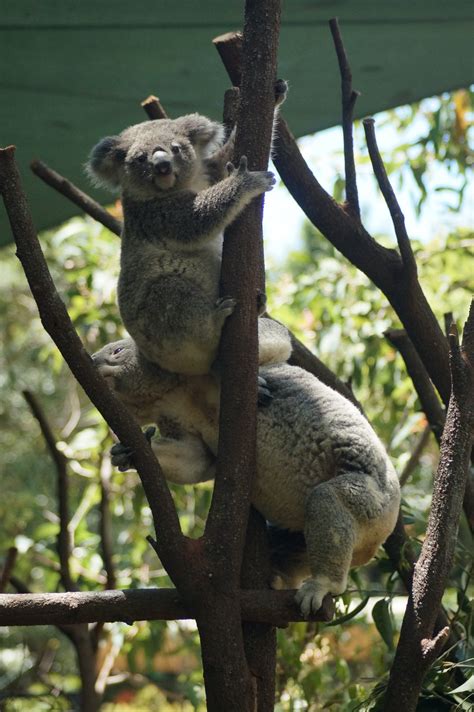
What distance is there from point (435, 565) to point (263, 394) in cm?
73

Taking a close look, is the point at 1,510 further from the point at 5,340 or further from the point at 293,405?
the point at 293,405

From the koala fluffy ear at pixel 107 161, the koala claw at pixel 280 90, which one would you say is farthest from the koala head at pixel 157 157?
the koala claw at pixel 280 90

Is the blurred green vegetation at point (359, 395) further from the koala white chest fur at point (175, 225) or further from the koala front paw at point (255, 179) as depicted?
the koala front paw at point (255, 179)

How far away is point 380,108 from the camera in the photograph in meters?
3.78

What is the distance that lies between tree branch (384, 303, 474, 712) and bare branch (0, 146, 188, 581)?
19.2 inches

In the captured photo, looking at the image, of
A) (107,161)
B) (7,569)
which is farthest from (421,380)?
(7,569)

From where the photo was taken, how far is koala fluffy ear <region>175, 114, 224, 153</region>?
2797 millimetres

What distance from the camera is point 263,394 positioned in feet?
8.05

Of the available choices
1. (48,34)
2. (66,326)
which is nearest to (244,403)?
(66,326)

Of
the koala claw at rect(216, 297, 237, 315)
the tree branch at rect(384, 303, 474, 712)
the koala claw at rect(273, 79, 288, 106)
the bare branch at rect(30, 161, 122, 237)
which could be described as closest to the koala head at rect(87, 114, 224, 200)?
the bare branch at rect(30, 161, 122, 237)

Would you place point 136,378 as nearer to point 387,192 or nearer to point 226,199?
point 226,199

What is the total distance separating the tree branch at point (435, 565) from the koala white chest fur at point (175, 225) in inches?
23.5

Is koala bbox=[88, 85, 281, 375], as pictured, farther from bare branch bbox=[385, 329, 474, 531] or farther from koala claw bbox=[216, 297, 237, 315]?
bare branch bbox=[385, 329, 474, 531]

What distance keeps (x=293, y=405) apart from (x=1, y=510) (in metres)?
4.25
